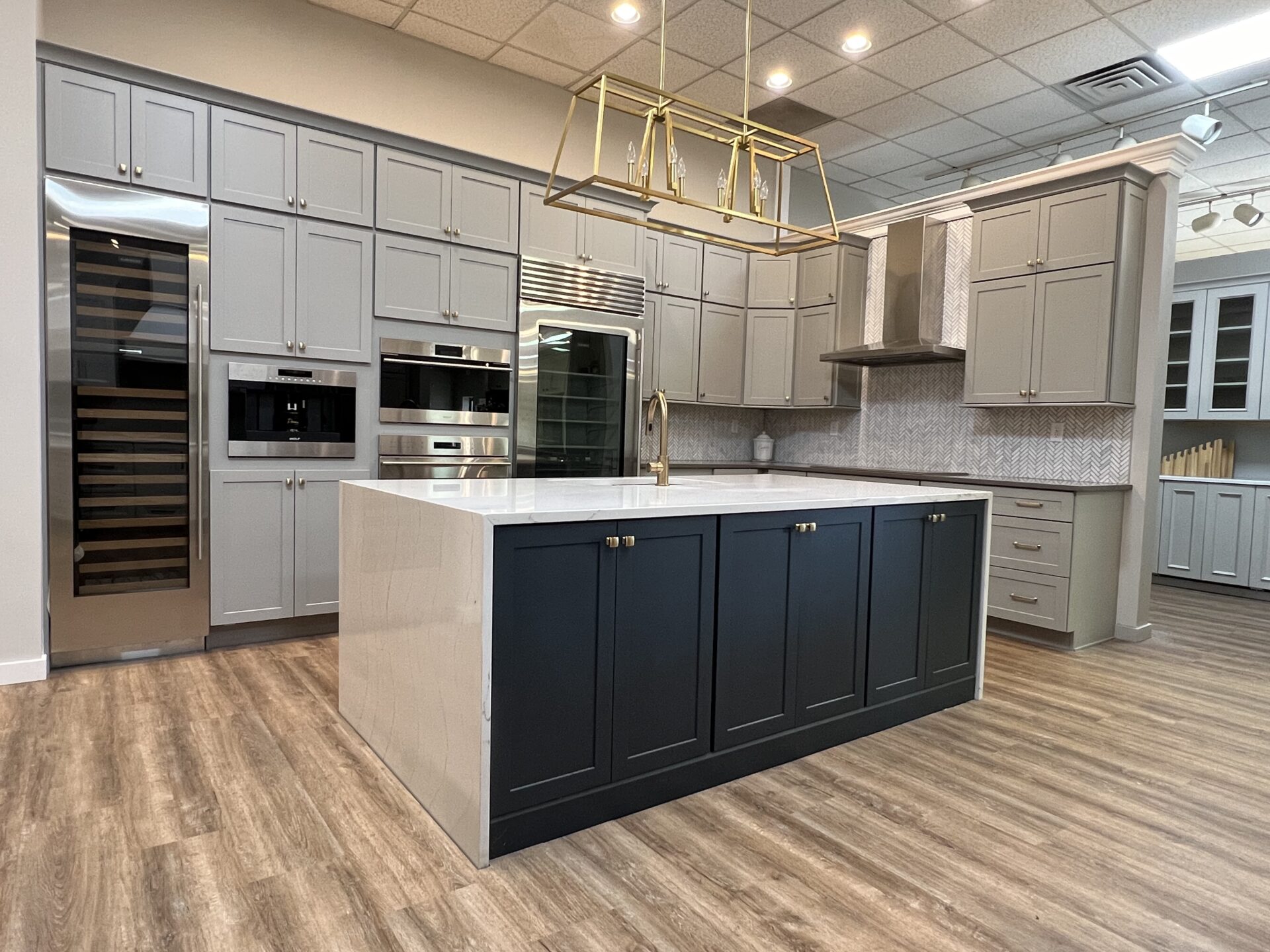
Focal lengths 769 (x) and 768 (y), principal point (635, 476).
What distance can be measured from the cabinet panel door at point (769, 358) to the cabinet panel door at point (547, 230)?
1802 mm

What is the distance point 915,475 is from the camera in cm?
498

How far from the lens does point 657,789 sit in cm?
227

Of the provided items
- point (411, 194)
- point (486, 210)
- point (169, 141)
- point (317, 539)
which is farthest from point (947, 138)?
point (317, 539)

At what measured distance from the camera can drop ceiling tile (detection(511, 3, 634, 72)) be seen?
421 cm

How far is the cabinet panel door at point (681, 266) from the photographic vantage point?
558 centimetres

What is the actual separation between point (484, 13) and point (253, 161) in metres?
1.51

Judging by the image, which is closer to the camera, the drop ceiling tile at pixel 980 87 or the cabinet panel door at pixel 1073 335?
the cabinet panel door at pixel 1073 335

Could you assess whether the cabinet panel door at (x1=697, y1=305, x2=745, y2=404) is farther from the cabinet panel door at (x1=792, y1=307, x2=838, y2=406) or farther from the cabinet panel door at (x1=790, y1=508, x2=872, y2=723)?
the cabinet panel door at (x1=790, y1=508, x2=872, y2=723)

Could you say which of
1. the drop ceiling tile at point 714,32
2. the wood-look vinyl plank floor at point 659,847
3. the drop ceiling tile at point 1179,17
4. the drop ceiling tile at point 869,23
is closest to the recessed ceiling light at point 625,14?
the drop ceiling tile at point 714,32

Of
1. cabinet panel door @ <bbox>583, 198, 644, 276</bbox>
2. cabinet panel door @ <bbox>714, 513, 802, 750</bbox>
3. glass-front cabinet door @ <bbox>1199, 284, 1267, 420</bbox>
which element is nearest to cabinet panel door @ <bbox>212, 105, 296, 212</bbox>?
cabinet panel door @ <bbox>583, 198, 644, 276</bbox>

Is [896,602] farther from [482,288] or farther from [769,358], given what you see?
[769,358]

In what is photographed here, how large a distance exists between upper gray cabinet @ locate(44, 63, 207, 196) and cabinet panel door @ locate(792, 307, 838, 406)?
4.03m

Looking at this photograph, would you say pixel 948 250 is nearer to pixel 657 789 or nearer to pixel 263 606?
pixel 657 789

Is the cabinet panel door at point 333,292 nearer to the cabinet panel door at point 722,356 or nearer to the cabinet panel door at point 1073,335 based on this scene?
the cabinet panel door at point 722,356
